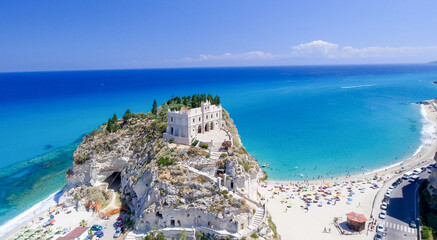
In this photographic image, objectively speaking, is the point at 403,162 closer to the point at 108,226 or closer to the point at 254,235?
the point at 254,235

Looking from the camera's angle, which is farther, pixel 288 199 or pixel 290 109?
pixel 290 109

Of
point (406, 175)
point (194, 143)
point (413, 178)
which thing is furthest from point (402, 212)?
point (194, 143)

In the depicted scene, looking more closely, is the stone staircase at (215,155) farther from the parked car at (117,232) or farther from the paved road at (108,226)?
the paved road at (108,226)

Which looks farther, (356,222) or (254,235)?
(356,222)

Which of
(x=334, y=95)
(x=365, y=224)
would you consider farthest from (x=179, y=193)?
(x=334, y=95)

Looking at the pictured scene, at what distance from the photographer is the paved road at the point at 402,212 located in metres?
37.9

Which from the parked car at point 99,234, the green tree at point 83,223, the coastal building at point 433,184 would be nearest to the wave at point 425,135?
the coastal building at point 433,184

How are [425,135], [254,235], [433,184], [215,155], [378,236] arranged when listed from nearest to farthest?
1. [254,235]
2. [378,236]
3. [215,155]
4. [433,184]
5. [425,135]

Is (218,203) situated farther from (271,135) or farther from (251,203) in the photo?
(271,135)

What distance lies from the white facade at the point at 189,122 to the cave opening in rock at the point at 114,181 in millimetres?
15812

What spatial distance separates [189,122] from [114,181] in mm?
23011

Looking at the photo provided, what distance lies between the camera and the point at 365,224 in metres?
40.6

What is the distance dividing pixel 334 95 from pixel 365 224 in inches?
5680

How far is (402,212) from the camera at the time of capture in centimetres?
4269
